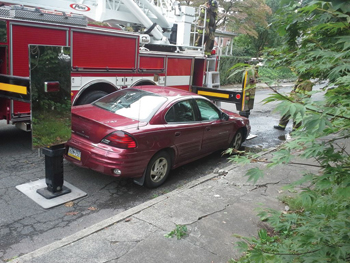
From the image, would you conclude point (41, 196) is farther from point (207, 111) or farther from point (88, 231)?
point (207, 111)

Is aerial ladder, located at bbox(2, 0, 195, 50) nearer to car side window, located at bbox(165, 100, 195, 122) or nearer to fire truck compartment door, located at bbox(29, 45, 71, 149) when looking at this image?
fire truck compartment door, located at bbox(29, 45, 71, 149)

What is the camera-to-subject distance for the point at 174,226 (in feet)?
12.8

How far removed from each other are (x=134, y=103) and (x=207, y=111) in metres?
1.43

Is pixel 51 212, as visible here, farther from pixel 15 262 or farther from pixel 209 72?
pixel 209 72

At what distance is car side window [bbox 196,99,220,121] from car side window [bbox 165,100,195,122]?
Answer: 1.08 ft

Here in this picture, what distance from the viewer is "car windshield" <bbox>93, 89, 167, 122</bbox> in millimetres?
5219

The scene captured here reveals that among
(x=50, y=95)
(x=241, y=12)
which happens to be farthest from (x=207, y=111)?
(x=241, y=12)

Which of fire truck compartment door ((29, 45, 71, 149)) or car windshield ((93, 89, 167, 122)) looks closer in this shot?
fire truck compartment door ((29, 45, 71, 149))

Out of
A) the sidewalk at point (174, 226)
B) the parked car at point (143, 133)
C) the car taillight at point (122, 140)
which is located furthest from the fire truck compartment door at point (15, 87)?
the sidewalk at point (174, 226)

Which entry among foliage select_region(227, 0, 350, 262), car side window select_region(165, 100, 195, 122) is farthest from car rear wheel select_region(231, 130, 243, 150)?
foliage select_region(227, 0, 350, 262)

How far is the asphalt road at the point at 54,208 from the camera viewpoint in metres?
3.78

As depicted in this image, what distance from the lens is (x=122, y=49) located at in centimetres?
790

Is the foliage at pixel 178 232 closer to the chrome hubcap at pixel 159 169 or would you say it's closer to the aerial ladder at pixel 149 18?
the chrome hubcap at pixel 159 169

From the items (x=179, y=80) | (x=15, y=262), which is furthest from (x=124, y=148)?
(x=179, y=80)
